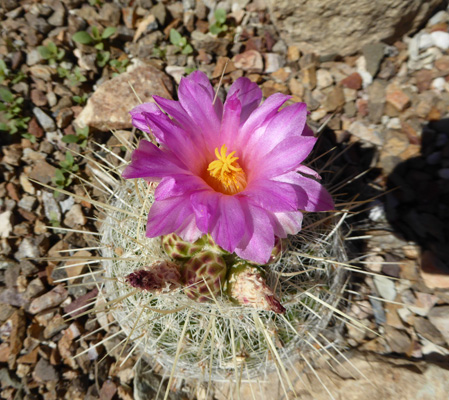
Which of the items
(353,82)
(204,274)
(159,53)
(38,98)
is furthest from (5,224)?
(353,82)

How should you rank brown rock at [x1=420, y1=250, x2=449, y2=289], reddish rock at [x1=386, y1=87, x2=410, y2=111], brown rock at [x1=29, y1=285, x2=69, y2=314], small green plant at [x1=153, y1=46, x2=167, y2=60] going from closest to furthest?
brown rock at [x1=420, y1=250, x2=449, y2=289] < brown rock at [x1=29, y1=285, x2=69, y2=314] < reddish rock at [x1=386, y1=87, x2=410, y2=111] < small green plant at [x1=153, y1=46, x2=167, y2=60]

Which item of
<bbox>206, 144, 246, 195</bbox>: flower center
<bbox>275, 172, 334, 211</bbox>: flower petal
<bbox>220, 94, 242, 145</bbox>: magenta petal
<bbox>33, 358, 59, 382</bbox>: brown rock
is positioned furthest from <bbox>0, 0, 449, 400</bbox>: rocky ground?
<bbox>220, 94, 242, 145</bbox>: magenta petal

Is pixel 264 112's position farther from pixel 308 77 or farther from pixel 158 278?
pixel 308 77

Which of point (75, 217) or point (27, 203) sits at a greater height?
point (27, 203)

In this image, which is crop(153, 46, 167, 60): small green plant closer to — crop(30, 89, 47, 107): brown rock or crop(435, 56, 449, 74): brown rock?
crop(30, 89, 47, 107): brown rock

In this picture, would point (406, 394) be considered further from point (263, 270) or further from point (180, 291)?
point (180, 291)

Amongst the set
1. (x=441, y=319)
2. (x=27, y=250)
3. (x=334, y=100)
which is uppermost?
(x=334, y=100)
